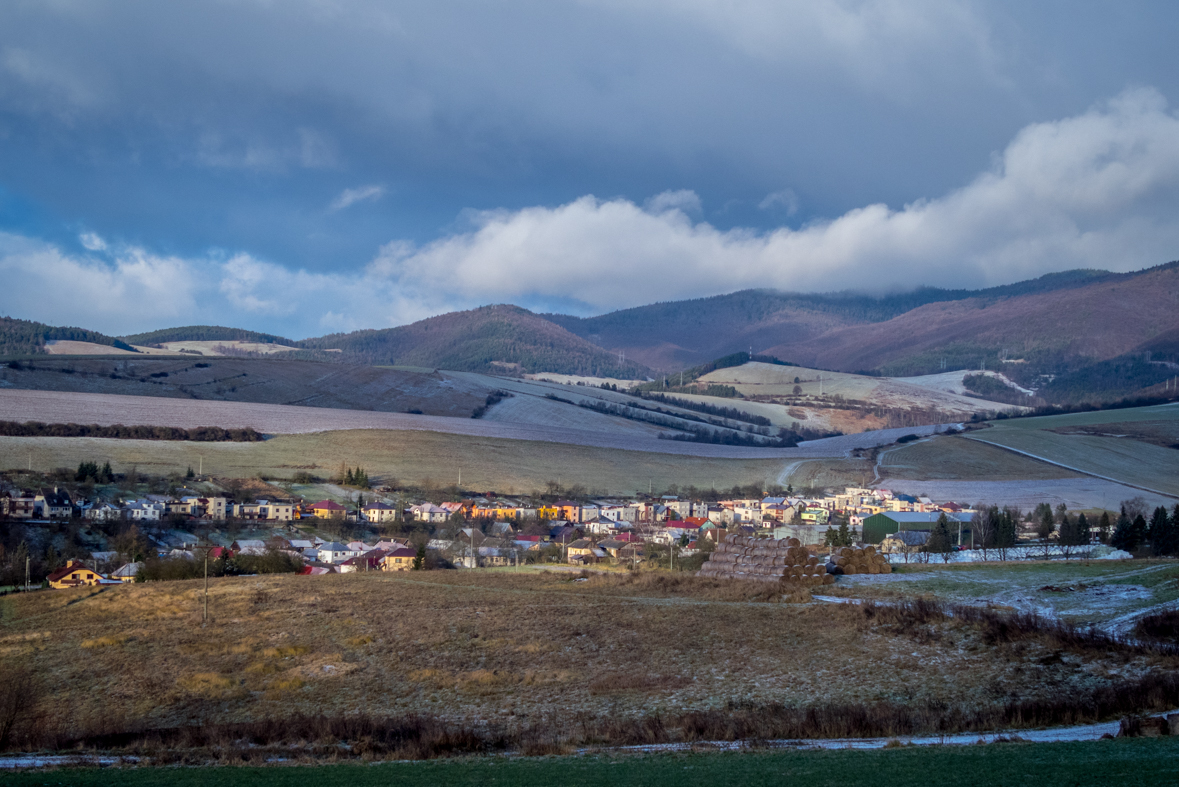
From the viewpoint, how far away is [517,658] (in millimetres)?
24453

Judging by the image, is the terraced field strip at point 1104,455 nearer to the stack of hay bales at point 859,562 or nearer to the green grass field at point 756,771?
the stack of hay bales at point 859,562

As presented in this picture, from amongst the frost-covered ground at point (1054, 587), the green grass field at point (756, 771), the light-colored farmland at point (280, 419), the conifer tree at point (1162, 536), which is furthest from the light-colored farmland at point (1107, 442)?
the green grass field at point (756, 771)

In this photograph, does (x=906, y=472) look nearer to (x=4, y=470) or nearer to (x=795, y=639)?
(x=795, y=639)

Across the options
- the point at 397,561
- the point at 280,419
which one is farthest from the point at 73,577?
the point at 280,419

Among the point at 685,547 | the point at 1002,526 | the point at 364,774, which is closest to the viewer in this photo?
the point at 364,774

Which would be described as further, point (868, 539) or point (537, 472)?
point (537, 472)

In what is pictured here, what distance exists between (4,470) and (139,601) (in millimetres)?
47113

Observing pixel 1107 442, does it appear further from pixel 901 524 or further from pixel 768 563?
pixel 768 563

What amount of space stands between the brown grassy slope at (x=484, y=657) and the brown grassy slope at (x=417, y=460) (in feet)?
162

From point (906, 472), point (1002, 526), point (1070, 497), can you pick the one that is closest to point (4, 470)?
point (1002, 526)

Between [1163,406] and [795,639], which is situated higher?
[1163,406]

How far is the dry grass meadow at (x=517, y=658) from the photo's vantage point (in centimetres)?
1938

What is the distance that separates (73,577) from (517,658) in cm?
3183

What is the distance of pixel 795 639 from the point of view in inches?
964
